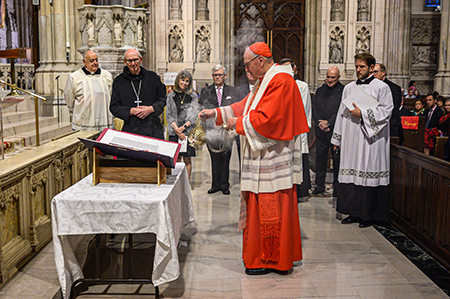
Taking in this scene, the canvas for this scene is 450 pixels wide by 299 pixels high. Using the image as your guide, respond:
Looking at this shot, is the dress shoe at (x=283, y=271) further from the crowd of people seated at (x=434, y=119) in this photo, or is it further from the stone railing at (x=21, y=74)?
the stone railing at (x=21, y=74)

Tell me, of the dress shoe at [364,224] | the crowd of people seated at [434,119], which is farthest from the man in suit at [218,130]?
the crowd of people seated at [434,119]

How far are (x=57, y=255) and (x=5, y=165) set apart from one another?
3.34 ft

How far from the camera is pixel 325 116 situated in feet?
20.8

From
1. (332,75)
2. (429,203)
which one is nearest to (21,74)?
(332,75)

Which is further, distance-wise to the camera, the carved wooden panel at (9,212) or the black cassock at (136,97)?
the black cassock at (136,97)

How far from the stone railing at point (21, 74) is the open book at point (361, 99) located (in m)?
10.0

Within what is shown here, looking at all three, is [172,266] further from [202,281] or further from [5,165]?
[5,165]

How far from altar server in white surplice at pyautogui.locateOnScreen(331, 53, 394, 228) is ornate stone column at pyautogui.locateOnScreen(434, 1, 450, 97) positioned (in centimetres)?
993

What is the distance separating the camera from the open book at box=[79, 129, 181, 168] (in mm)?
3102

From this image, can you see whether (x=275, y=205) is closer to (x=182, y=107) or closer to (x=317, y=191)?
(x=182, y=107)

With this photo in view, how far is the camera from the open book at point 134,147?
310 centimetres

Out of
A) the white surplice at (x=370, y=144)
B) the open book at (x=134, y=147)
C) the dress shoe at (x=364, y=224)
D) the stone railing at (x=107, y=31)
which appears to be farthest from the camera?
the stone railing at (x=107, y=31)

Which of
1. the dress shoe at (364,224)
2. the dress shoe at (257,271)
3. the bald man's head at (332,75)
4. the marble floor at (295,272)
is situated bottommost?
the marble floor at (295,272)

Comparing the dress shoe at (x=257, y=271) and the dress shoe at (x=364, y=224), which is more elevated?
the dress shoe at (x=364, y=224)
